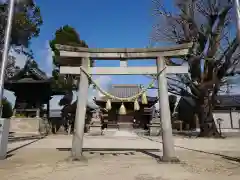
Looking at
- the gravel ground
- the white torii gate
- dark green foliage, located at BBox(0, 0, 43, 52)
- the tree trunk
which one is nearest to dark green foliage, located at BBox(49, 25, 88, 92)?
dark green foliage, located at BBox(0, 0, 43, 52)

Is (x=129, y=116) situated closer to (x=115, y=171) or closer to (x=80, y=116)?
(x=80, y=116)

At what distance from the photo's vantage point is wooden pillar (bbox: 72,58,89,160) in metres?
6.99

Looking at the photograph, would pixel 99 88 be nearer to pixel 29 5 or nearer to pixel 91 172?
pixel 91 172

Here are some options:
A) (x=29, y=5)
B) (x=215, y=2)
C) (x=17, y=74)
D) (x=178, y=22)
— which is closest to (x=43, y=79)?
(x=17, y=74)

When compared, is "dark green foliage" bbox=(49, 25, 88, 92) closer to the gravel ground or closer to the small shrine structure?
the small shrine structure

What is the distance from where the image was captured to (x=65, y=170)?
5.52 m

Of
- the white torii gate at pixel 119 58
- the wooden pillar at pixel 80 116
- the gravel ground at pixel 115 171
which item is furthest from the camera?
the white torii gate at pixel 119 58

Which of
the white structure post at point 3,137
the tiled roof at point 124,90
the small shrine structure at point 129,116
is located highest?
the tiled roof at point 124,90

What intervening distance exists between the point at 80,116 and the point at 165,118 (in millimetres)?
2723

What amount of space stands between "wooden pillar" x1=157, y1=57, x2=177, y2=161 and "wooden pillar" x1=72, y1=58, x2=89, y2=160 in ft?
8.14

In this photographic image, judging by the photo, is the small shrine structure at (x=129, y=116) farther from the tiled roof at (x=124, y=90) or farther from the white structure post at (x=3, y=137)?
the white structure post at (x=3, y=137)

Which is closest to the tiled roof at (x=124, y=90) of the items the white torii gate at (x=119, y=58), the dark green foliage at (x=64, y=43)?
the dark green foliage at (x=64, y=43)

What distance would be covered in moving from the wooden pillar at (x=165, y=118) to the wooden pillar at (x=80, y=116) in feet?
8.14

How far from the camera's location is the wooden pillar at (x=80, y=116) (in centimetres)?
699
